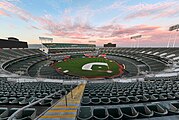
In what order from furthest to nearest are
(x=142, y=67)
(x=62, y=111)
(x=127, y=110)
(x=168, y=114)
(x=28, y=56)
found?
(x=28, y=56) < (x=142, y=67) < (x=62, y=111) < (x=127, y=110) < (x=168, y=114)

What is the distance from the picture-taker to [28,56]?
171ft

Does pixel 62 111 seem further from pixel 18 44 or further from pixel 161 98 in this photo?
pixel 18 44

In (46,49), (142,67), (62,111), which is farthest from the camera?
(46,49)

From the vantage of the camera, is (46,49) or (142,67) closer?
(142,67)

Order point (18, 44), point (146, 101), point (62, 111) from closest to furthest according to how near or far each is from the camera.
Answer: point (62, 111) → point (146, 101) → point (18, 44)

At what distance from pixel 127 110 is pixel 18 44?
68.2 meters

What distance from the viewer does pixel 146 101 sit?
240 inches

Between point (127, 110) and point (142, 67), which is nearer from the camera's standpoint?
point (127, 110)

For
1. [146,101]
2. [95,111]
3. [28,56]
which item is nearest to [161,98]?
[146,101]

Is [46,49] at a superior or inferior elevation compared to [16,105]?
superior

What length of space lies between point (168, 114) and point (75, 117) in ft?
12.4

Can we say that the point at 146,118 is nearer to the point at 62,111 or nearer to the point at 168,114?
the point at 168,114

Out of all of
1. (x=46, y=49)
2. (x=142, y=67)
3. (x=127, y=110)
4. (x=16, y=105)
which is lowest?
(x=142, y=67)

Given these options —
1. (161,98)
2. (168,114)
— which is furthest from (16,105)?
(161,98)
